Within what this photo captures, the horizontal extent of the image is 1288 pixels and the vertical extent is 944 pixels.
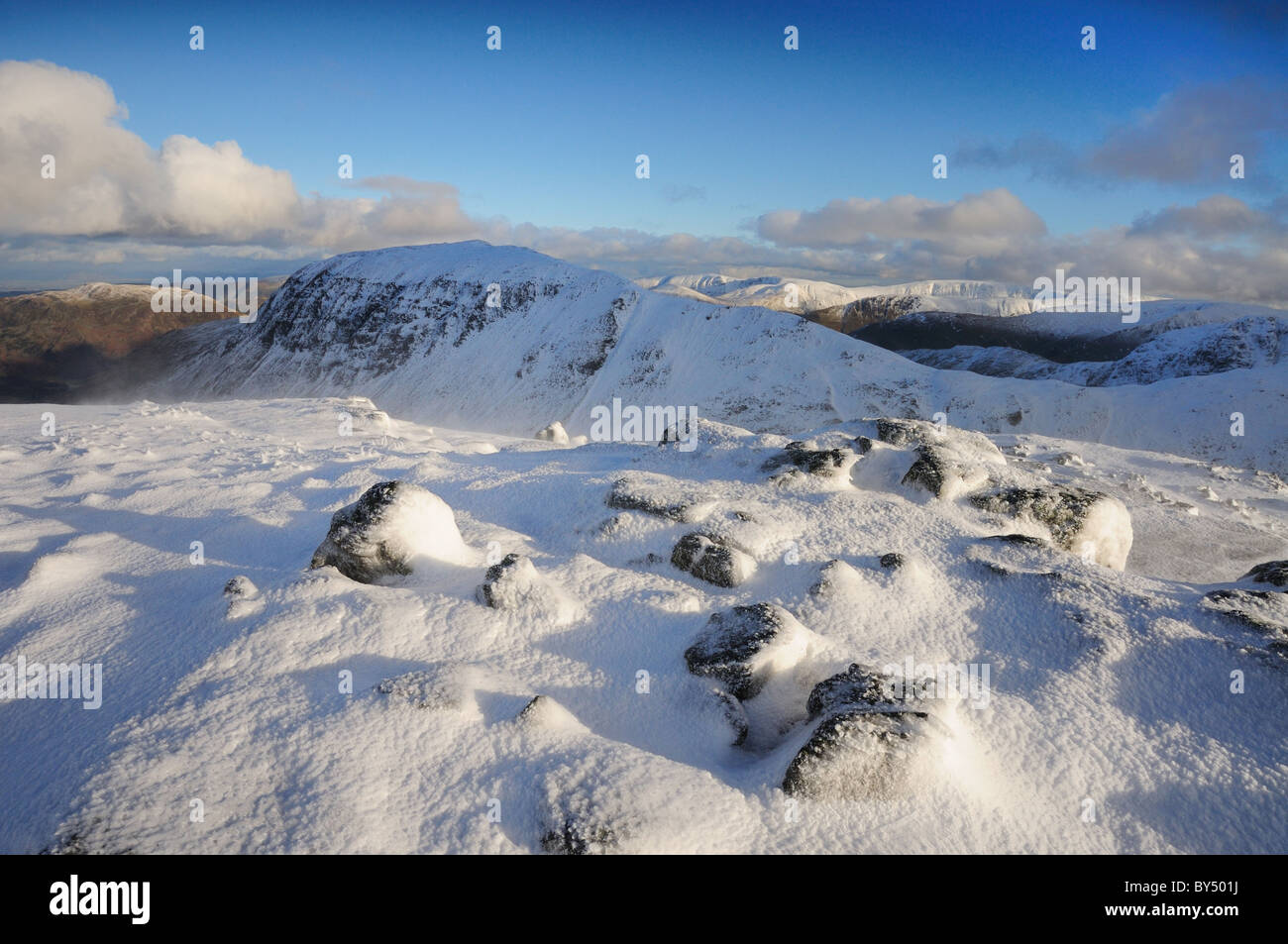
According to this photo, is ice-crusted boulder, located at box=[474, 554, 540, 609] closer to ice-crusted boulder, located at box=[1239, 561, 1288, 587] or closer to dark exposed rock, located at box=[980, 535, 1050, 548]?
dark exposed rock, located at box=[980, 535, 1050, 548]

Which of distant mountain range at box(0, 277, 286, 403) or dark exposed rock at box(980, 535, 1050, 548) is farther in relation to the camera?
distant mountain range at box(0, 277, 286, 403)

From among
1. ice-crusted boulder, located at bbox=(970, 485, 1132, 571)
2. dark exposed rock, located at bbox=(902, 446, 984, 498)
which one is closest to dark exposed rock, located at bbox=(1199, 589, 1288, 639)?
A: ice-crusted boulder, located at bbox=(970, 485, 1132, 571)

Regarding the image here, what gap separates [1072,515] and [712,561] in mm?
9107

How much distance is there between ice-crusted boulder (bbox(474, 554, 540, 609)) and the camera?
33.8 feet

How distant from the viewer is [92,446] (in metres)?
19.4

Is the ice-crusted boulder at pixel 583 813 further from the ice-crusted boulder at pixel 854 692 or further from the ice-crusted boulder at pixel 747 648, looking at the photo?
the ice-crusted boulder at pixel 854 692

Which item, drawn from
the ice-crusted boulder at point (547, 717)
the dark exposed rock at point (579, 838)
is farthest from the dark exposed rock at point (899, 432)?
the dark exposed rock at point (579, 838)

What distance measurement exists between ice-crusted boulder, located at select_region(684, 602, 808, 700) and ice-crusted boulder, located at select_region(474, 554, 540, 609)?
2859 mm

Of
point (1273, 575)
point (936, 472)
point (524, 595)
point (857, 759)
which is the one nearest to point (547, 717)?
point (524, 595)

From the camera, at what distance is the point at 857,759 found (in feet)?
23.5

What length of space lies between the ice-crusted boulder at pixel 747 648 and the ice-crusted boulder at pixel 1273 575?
9.88 m
